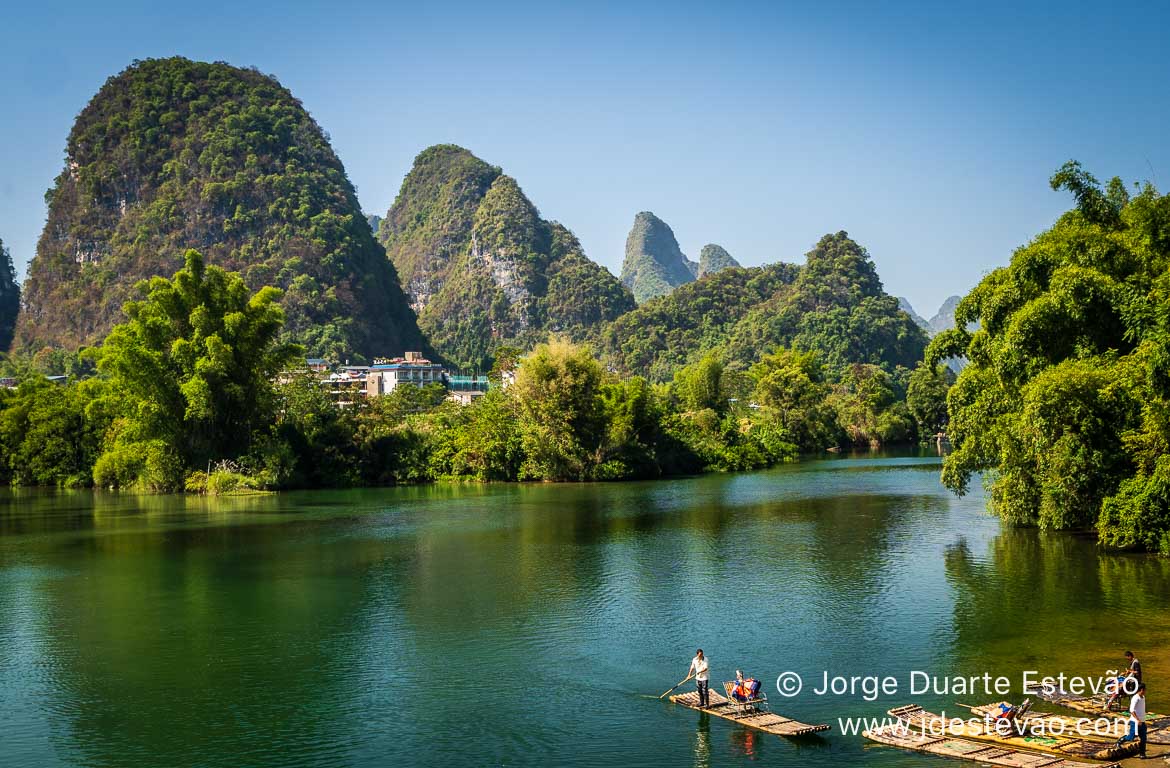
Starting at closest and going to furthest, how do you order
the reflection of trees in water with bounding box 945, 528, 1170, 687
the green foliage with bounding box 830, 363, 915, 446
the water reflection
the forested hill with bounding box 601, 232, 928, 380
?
the water reflection → the reflection of trees in water with bounding box 945, 528, 1170, 687 → the green foliage with bounding box 830, 363, 915, 446 → the forested hill with bounding box 601, 232, 928, 380

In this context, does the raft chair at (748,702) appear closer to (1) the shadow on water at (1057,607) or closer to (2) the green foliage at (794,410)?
(1) the shadow on water at (1057,607)

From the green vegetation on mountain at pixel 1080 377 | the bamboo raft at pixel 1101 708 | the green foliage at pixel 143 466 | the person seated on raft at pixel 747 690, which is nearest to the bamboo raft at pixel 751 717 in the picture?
the person seated on raft at pixel 747 690

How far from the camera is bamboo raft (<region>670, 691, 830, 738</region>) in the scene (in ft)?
47.4

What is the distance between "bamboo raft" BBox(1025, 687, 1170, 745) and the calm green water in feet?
3.43

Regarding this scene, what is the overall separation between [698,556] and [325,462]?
1258 inches

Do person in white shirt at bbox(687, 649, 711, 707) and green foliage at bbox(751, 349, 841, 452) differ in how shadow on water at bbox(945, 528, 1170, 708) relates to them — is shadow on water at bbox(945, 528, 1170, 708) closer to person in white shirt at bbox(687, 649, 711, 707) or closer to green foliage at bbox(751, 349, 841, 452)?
person in white shirt at bbox(687, 649, 711, 707)

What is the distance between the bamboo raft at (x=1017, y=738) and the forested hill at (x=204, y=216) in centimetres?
12596

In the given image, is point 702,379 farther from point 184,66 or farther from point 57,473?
point 184,66

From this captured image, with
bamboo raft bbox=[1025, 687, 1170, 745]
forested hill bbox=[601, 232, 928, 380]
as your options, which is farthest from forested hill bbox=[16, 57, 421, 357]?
bamboo raft bbox=[1025, 687, 1170, 745]

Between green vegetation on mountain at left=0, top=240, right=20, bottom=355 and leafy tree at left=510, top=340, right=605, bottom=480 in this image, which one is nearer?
leafy tree at left=510, top=340, right=605, bottom=480

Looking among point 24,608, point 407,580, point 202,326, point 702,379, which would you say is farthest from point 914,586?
point 702,379

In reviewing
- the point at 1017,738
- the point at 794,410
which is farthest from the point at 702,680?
the point at 794,410

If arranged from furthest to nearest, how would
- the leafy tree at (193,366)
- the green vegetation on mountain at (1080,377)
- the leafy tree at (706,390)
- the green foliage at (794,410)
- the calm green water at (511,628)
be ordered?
1. the green foliage at (794,410)
2. the leafy tree at (706,390)
3. the leafy tree at (193,366)
4. the green vegetation on mountain at (1080,377)
5. the calm green water at (511,628)

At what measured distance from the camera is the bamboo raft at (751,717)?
47.4ft
